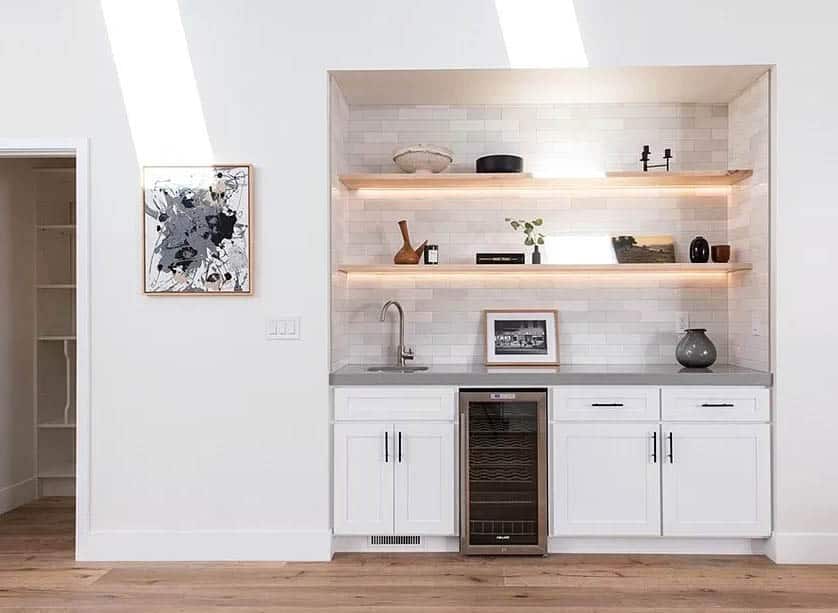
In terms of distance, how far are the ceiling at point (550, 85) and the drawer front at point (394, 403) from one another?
158cm

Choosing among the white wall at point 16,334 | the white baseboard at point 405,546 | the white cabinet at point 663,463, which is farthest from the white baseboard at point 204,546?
the white wall at point 16,334

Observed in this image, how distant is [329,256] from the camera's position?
4031mm

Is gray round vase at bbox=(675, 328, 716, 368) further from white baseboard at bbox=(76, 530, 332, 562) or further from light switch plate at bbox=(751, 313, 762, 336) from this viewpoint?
white baseboard at bbox=(76, 530, 332, 562)

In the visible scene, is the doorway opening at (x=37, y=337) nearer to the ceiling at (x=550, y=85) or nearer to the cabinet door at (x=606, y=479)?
the ceiling at (x=550, y=85)

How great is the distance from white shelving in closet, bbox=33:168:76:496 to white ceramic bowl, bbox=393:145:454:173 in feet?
7.86

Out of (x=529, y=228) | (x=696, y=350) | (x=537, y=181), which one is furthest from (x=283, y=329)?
(x=696, y=350)

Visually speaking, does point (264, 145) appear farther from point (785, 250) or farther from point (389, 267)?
point (785, 250)

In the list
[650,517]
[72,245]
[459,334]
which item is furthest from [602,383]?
[72,245]

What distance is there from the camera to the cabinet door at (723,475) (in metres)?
3.95

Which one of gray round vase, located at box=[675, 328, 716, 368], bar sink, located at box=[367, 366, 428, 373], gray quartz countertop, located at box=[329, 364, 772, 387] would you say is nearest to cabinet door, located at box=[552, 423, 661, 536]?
gray quartz countertop, located at box=[329, 364, 772, 387]

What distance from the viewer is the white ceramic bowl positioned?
14.3 ft

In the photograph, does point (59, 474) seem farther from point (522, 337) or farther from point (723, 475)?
point (723, 475)

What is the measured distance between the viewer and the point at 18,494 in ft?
16.8

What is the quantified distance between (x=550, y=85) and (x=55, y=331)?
11.9 feet
